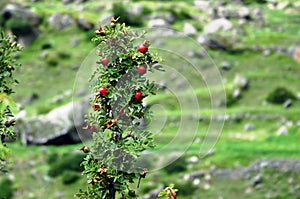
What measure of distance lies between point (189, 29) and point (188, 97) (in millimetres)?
19274

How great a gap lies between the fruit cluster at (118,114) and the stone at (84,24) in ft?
205

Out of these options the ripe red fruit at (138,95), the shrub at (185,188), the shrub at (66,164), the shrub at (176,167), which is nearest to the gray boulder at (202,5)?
the shrub at (66,164)

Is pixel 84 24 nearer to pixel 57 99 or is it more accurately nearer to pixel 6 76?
pixel 57 99

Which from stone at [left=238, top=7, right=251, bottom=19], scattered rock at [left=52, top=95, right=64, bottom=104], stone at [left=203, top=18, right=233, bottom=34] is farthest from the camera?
stone at [left=238, top=7, right=251, bottom=19]

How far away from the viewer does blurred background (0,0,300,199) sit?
163ft

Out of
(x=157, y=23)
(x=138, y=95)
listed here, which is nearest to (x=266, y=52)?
(x=157, y=23)

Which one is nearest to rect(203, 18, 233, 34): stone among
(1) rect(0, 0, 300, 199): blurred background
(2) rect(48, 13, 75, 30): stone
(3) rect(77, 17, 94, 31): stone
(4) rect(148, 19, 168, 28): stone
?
(1) rect(0, 0, 300, 199): blurred background

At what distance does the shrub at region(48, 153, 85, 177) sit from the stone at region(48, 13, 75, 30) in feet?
94.9

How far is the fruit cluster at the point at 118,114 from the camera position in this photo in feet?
53.2

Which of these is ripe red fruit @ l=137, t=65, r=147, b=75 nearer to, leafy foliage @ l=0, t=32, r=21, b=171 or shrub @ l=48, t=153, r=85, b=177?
leafy foliage @ l=0, t=32, r=21, b=171

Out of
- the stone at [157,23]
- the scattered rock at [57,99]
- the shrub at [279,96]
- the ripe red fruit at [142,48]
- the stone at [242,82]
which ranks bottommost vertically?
the ripe red fruit at [142,48]

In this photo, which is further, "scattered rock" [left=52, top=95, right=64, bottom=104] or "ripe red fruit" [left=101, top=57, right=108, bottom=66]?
"scattered rock" [left=52, top=95, right=64, bottom=104]

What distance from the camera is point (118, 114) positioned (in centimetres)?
1641

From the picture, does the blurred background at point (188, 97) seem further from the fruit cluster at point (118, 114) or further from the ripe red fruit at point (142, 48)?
the ripe red fruit at point (142, 48)
